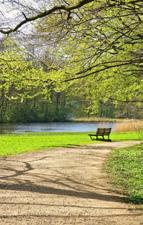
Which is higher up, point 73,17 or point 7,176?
point 73,17

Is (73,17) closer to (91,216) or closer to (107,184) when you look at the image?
(107,184)

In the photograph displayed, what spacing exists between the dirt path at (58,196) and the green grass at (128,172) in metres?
0.37

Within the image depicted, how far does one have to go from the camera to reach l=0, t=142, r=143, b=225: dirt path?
716 cm

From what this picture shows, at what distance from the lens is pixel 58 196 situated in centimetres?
884

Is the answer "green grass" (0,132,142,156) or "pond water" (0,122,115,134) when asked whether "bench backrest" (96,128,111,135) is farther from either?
"pond water" (0,122,115,134)

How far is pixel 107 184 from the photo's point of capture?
428 inches

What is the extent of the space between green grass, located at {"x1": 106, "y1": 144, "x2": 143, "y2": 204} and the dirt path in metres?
0.37

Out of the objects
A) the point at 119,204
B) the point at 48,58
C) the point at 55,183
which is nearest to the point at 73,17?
the point at 48,58

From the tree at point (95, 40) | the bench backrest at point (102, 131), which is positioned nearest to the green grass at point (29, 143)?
the bench backrest at point (102, 131)

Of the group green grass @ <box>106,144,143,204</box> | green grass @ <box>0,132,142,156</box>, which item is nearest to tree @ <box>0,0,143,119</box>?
green grass @ <box>106,144,143,204</box>

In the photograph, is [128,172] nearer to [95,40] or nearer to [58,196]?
[95,40]

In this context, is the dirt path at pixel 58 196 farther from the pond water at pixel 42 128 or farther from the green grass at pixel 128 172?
the pond water at pixel 42 128

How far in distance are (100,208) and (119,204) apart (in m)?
0.72

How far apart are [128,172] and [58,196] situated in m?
4.77
